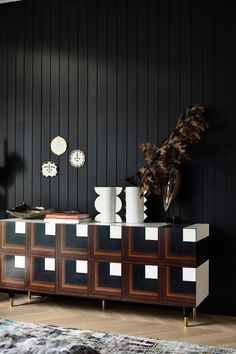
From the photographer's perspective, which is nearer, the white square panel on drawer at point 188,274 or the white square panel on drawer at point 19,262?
the white square panel on drawer at point 188,274

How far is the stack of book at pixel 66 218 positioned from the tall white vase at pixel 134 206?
41cm

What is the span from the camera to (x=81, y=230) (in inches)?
155

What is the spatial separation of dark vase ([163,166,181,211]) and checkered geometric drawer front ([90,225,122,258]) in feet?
1.59

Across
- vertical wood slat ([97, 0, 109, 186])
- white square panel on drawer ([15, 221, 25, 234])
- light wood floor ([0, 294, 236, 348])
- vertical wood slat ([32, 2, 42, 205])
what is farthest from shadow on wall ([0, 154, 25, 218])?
light wood floor ([0, 294, 236, 348])

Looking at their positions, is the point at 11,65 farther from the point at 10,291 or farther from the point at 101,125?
the point at 10,291

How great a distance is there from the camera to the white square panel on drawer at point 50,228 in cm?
402

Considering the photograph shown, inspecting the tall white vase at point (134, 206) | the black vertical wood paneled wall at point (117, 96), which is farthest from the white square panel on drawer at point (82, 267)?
the black vertical wood paneled wall at point (117, 96)

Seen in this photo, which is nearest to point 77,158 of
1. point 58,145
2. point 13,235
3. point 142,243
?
point 58,145

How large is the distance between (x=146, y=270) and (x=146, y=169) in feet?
2.77

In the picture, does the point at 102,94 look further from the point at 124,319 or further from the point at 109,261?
the point at 124,319

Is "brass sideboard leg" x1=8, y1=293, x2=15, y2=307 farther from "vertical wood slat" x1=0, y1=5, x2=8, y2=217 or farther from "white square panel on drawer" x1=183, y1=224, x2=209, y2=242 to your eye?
"white square panel on drawer" x1=183, y1=224, x2=209, y2=242

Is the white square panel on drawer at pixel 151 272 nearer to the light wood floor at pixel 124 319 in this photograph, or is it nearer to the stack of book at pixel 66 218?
the light wood floor at pixel 124 319

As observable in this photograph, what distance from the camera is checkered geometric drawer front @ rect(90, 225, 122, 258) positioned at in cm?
379

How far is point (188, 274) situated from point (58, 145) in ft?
5.94
